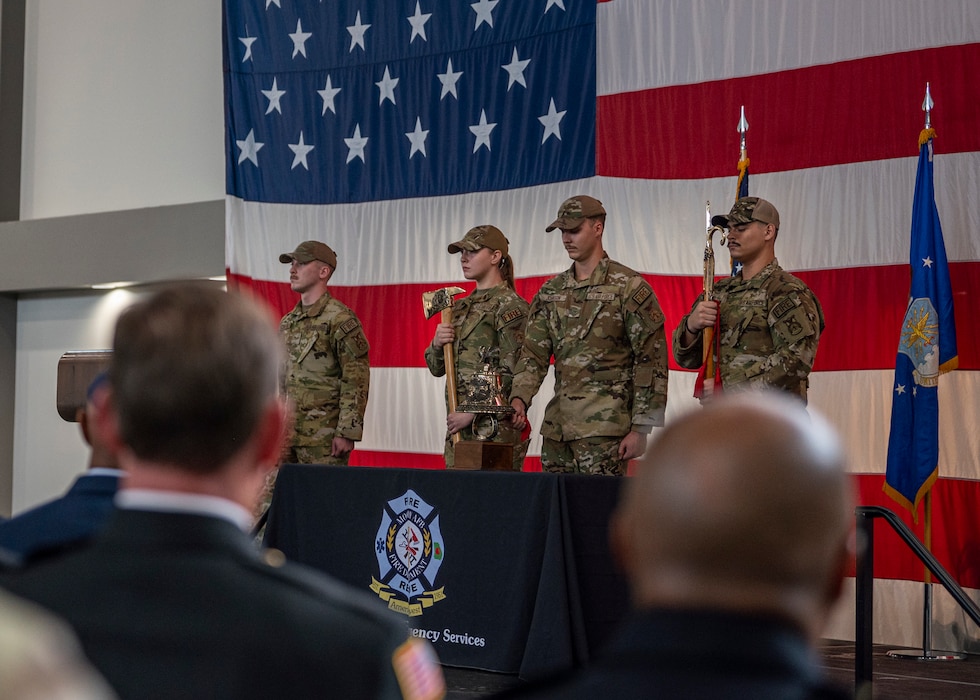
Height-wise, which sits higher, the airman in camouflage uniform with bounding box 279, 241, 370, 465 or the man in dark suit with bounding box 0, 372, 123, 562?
the airman in camouflage uniform with bounding box 279, 241, 370, 465

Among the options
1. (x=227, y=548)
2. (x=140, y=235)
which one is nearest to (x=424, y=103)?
(x=140, y=235)

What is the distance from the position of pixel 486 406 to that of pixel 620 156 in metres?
1.97

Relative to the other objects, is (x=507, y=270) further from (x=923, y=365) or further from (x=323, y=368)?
(x=923, y=365)

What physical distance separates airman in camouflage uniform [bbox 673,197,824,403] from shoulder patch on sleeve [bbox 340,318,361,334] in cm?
170

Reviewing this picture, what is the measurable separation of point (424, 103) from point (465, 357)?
1974 millimetres

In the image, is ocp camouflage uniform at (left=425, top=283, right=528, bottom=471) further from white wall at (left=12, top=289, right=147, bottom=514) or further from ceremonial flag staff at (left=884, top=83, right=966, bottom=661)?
white wall at (left=12, top=289, right=147, bottom=514)

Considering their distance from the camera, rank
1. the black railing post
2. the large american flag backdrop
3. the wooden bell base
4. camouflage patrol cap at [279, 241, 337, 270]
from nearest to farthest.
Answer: the black railing post → the wooden bell base → the large american flag backdrop → camouflage patrol cap at [279, 241, 337, 270]

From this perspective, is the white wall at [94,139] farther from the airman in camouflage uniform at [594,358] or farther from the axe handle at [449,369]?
the airman in camouflage uniform at [594,358]

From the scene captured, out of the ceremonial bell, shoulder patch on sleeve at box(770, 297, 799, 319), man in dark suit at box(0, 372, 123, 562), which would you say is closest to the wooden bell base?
the ceremonial bell

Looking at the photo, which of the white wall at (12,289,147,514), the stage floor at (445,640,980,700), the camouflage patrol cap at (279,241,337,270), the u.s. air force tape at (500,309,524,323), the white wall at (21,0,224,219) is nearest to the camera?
the stage floor at (445,640,980,700)

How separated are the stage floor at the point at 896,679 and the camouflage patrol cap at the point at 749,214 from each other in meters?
1.66

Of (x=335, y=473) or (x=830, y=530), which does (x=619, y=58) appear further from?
Result: (x=830, y=530)

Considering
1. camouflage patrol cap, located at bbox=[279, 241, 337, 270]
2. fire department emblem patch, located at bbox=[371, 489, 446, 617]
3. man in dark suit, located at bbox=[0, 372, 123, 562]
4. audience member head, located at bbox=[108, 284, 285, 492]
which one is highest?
camouflage patrol cap, located at bbox=[279, 241, 337, 270]

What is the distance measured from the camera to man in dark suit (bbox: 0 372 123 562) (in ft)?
4.70
